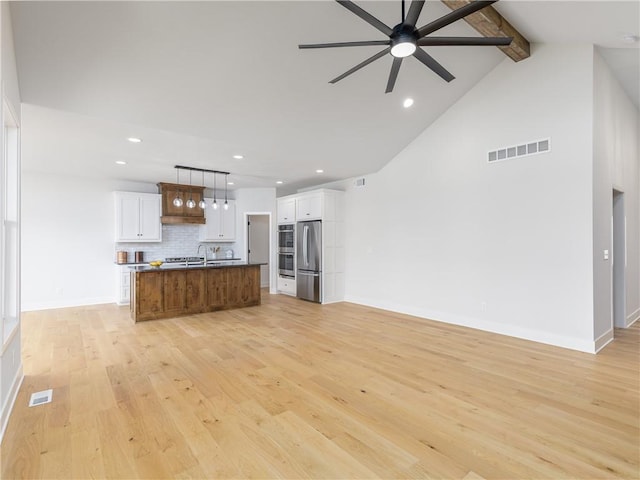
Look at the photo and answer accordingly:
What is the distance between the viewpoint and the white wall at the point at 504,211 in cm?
391

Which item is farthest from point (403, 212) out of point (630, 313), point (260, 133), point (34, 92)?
point (34, 92)

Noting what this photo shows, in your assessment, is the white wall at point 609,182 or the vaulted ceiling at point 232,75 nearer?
the vaulted ceiling at point 232,75

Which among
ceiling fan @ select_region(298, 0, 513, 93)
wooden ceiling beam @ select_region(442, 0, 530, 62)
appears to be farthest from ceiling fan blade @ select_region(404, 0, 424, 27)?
wooden ceiling beam @ select_region(442, 0, 530, 62)

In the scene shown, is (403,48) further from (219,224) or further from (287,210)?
(219,224)

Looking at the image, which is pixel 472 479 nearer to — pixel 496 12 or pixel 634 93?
pixel 496 12

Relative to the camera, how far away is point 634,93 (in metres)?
5.04

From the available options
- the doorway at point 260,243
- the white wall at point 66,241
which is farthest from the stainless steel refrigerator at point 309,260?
the white wall at point 66,241

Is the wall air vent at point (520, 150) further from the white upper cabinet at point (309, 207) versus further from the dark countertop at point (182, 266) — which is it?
the dark countertop at point (182, 266)

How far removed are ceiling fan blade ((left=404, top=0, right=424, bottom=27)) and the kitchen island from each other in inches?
200

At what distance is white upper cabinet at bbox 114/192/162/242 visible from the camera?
6.90 metres

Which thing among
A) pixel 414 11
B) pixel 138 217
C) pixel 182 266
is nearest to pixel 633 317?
pixel 414 11

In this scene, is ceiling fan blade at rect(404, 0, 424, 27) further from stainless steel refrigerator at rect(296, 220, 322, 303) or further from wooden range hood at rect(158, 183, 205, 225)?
wooden range hood at rect(158, 183, 205, 225)

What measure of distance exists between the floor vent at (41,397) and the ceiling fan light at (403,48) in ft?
13.0

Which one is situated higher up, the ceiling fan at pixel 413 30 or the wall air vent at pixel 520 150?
the ceiling fan at pixel 413 30
